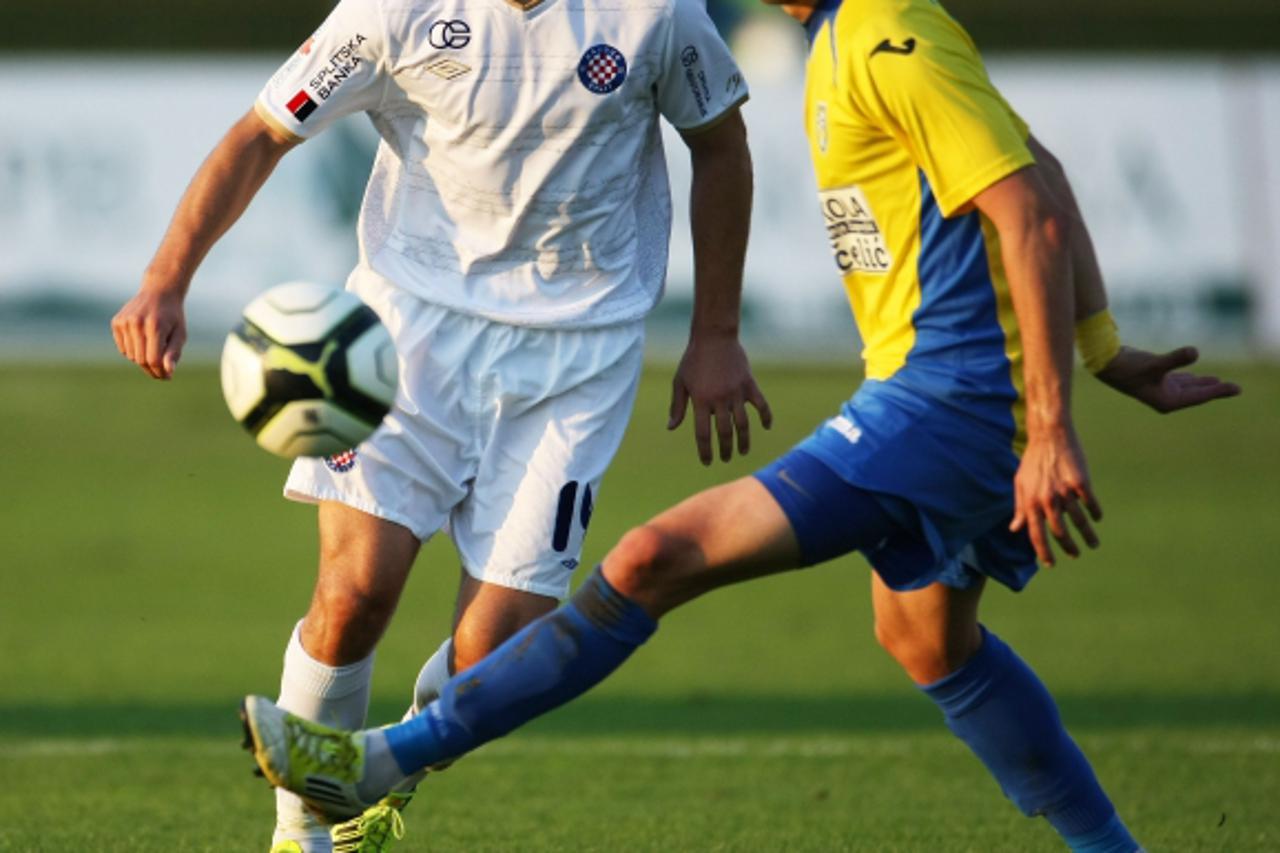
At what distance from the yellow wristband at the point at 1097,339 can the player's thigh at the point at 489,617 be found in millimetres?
1428

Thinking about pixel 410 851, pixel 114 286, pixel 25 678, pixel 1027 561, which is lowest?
pixel 114 286

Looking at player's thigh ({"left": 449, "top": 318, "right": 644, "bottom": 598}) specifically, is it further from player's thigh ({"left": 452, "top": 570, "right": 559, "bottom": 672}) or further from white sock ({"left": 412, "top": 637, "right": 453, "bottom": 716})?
white sock ({"left": 412, "top": 637, "right": 453, "bottom": 716})

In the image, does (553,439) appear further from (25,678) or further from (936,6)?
(25,678)

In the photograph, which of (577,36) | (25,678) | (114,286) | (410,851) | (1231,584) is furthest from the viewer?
(114,286)

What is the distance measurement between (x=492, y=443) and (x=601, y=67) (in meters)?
0.97

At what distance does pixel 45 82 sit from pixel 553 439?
1375cm

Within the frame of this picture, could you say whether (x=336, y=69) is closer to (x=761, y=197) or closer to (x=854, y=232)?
(x=854, y=232)


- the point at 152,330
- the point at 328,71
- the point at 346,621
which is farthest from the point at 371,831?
the point at 328,71

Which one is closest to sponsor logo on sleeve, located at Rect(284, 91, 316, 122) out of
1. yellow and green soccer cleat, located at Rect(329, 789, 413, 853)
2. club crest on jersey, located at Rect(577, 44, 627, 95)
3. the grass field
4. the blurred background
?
club crest on jersey, located at Rect(577, 44, 627, 95)

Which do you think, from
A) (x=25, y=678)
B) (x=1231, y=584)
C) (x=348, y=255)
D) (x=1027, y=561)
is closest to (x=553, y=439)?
(x=1027, y=561)

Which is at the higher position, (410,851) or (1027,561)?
(1027,561)

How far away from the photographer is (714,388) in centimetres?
499

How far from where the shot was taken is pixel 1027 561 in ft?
14.0

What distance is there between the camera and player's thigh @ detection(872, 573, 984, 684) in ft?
14.5
